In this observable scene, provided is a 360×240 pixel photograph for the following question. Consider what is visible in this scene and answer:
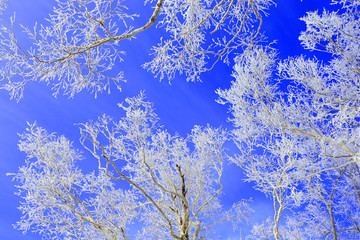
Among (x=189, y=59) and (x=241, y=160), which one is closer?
(x=189, y=59)

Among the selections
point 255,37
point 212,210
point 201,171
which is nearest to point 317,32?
point 255,37

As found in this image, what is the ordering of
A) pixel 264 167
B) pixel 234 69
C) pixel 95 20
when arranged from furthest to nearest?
pixel 264 167 → pixel 234 69 → pixel 95 20

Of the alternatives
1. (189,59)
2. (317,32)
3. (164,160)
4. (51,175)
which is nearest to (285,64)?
(317,32)

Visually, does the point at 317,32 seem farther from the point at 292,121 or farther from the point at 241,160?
A: the point at 241,160

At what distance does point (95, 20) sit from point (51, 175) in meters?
5.71

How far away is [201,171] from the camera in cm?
859

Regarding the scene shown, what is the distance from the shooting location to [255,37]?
4.05 metres

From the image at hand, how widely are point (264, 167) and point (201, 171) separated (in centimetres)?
190

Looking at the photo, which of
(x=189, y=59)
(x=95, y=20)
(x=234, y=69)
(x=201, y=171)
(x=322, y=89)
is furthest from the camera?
(x=201, y=171)

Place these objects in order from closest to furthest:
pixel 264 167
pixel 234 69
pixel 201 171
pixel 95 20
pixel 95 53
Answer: pixel 95 20, pixel 95 53, pixel 234 69, pixel 264 167, pixel 201 171

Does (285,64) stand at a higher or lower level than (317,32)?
lower

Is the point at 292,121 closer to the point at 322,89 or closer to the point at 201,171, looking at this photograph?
the point at 322,89

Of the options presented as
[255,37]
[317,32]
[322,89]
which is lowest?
[255,37]

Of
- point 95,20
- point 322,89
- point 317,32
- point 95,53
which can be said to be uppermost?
point 317,32
